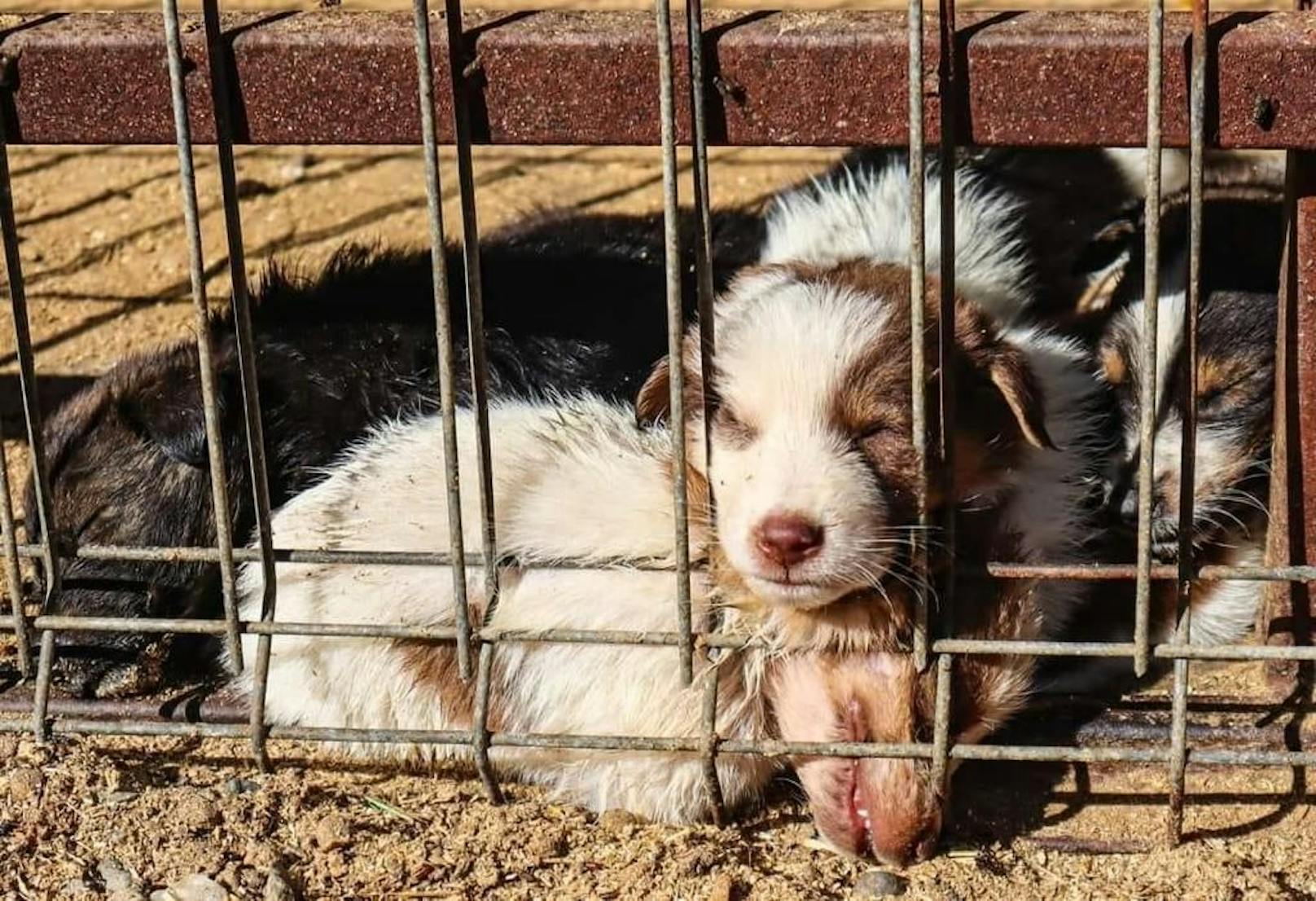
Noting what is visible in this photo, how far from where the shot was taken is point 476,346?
2773mm

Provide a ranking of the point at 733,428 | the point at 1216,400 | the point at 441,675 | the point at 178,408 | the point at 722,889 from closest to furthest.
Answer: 1. the point at 722,889
2. the point at 733,428
3. the point at 441,675
4. the point at 178,408
5. the point at 1216,400

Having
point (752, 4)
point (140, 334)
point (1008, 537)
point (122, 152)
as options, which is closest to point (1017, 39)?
point (1008, 537)

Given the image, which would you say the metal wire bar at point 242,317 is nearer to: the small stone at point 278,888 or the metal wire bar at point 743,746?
the metal wire bar at point 743,746

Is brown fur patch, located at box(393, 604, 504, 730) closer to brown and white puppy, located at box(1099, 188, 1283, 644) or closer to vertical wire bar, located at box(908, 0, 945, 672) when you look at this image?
vertical wire bar, located at box(908, 0, 945, 672)

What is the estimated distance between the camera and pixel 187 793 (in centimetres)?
319

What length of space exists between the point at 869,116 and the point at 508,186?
10.5 ft

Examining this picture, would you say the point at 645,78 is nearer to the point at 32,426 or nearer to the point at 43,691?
the point at 32,426

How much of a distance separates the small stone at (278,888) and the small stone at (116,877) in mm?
211

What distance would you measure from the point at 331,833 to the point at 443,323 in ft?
3.05

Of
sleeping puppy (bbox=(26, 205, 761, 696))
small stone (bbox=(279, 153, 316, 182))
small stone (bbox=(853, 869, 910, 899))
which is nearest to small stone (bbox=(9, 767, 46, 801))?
sleeping puppy (bbox=(26, 205, 761, 696))

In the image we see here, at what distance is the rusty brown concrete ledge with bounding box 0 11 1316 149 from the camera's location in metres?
2.76

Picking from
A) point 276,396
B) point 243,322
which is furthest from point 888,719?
point 276,396

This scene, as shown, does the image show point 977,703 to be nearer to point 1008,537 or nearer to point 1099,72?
point 1008,537

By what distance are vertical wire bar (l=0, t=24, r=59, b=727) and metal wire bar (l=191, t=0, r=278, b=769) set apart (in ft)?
1.10
